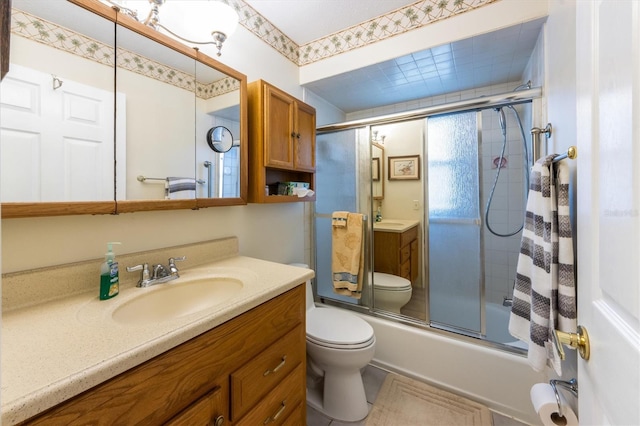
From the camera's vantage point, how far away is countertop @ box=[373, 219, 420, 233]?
2094 mm

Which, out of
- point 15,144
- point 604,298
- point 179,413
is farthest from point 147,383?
point 604,298

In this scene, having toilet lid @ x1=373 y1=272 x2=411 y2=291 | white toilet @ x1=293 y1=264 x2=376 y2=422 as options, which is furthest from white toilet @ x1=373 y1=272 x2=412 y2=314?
white toilet @ x1=293 y1=264 x2=376 y2=422

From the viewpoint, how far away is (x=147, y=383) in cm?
65

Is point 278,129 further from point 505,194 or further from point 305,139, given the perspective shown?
point 505,194

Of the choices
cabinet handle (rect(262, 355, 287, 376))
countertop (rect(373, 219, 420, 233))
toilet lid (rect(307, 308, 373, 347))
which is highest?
countertop (rect(373, 219, 420, 233))

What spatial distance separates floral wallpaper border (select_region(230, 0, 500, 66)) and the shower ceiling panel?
167 millimetres

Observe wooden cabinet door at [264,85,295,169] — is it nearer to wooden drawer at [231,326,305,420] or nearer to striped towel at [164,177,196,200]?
striped towel at [164,177,196,200]

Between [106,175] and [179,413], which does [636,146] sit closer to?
[179,413]

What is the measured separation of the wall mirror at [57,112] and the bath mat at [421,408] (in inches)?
64.7

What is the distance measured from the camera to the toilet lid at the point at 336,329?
1.42 m

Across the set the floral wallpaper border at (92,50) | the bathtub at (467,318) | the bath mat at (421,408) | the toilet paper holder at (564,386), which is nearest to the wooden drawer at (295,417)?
the bath mat at (421,408)

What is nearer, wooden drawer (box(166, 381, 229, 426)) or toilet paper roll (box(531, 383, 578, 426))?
wooden drawer (box(166, 381, 229, 426))

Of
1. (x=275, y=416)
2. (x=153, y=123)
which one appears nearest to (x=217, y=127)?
(x=153, y=123)

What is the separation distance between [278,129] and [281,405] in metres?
1.37
